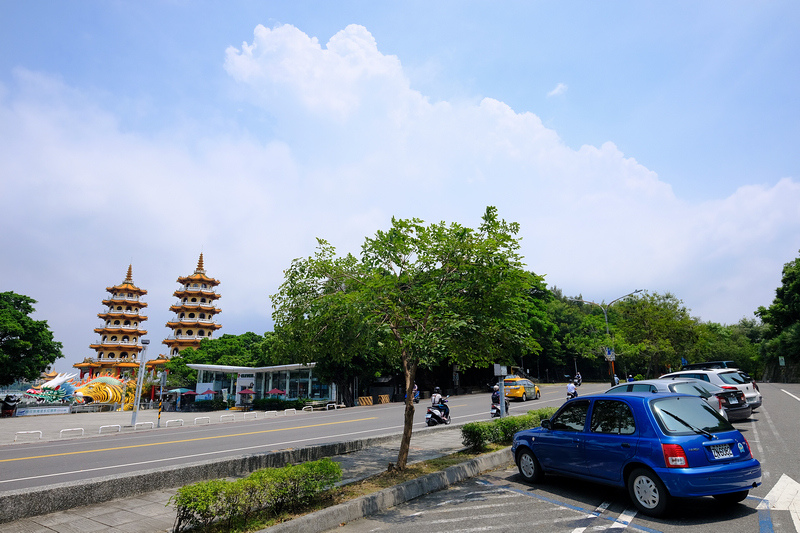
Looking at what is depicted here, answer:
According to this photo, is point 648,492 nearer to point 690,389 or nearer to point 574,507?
point 574,507

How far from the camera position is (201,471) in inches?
339

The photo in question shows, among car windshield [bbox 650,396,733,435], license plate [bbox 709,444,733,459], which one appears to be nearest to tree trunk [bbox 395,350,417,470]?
car windshield [bbox 650,396,733,435]

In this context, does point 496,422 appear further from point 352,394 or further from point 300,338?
point 352,394

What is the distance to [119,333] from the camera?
82.7 meters

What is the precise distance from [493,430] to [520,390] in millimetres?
19236

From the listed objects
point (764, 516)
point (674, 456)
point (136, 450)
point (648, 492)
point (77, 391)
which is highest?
point (77, 391)

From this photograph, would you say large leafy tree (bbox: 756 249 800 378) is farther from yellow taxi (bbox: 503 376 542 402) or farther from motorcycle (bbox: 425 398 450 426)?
motorcycle (bbox: 425 398 450 426)

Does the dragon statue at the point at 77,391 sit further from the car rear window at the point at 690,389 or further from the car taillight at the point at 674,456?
the car taillight at the point at 674,456

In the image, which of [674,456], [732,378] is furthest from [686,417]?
[732,378]

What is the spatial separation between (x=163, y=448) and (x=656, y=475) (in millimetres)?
14628

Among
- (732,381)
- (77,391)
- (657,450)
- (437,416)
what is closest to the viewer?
(657,450)

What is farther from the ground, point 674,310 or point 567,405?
point 674,310

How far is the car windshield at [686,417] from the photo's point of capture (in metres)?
6.06

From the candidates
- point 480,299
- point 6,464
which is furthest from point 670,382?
point 6,464
